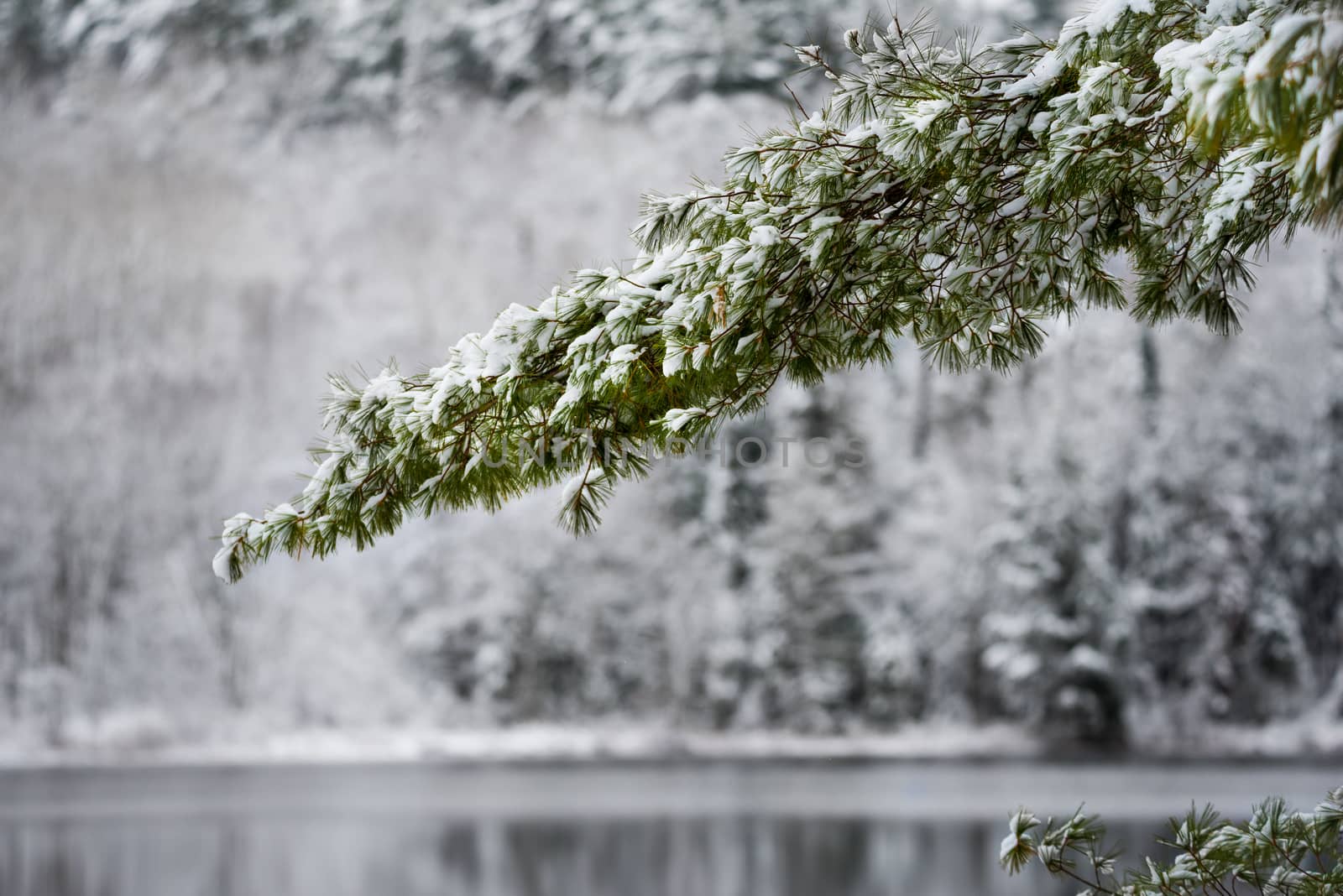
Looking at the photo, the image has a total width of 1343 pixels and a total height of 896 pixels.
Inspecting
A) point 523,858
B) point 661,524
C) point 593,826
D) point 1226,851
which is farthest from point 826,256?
point 661,524

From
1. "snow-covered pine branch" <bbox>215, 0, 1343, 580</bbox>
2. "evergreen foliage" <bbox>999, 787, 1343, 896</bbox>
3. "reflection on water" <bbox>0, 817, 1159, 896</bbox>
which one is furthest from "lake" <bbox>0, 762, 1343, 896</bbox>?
"snow-covered pine branch" <bbox>215, 0, 1343, 580</bbox>

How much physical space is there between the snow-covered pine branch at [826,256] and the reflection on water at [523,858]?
7281mm

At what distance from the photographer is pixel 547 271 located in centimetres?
1964

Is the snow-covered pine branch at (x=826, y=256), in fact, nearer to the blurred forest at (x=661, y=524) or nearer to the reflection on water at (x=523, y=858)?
the reflection on water at (x=523, y=858)

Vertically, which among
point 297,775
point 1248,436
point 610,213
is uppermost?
point 610,213

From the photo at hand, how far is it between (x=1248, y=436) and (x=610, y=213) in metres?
10.7

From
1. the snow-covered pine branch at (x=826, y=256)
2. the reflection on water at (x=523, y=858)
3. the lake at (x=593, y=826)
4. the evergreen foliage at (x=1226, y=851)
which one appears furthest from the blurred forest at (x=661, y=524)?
the snow-covered pine branch at (x=826, y=256)

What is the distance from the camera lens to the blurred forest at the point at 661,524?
1359 centimetres

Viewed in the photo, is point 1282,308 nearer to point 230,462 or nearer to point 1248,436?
point 1248,436

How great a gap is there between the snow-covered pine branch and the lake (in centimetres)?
726

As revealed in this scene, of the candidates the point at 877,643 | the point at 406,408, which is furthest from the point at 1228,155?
the point at 877,643

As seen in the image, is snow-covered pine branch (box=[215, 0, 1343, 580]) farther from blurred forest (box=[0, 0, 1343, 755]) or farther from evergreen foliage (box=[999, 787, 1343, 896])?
blurred forest (box=[0, 0, 1343, 755])

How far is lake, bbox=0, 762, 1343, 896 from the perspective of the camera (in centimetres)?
856

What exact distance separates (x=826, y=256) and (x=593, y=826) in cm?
931
